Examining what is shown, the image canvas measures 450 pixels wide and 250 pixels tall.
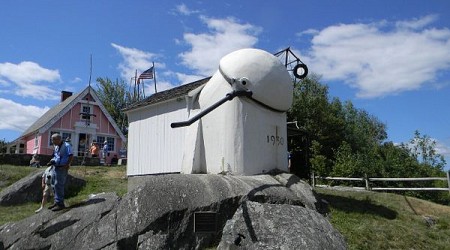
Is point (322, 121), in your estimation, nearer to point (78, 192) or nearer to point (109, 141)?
point (109, 141)

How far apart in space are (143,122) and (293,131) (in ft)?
19.8

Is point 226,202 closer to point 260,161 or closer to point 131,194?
point 131,194

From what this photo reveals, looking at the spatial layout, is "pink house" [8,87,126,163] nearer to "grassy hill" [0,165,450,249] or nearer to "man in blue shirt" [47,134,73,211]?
"grassy hill" [0,165,450,249]

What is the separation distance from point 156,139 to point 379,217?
8683 millimetres

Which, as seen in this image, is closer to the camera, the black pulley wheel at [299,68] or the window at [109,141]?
the black pulley wheel at [299,68]

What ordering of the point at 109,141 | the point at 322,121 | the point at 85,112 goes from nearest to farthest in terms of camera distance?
the point at 322,121
the point at 85,112
the point at 109,141

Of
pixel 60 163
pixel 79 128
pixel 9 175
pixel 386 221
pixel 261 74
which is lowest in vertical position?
pixel 386 221

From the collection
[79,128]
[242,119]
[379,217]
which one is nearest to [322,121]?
[79,128]

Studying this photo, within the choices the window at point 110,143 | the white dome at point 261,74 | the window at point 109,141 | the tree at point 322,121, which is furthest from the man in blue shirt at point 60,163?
the window at point 110,143

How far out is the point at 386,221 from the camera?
12.0m

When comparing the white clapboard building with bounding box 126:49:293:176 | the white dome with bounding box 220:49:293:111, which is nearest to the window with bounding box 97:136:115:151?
the white clapboard building with bounding box 126:49:293:176

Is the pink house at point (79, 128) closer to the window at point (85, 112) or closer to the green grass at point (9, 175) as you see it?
the window at point (85, 112)

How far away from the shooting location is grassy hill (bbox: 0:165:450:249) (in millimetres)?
10320

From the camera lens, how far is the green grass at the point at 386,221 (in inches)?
403
